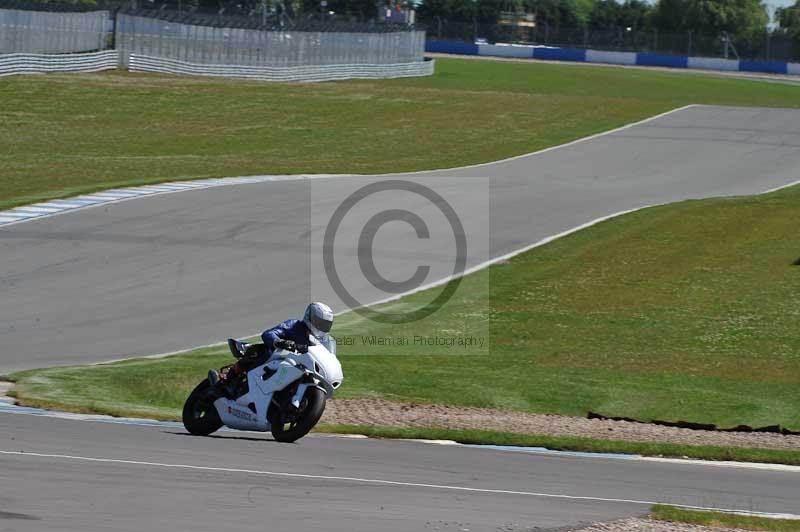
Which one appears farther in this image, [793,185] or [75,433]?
[793,185]

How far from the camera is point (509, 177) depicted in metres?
40.3

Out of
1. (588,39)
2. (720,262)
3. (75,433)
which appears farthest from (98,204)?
(588,39)

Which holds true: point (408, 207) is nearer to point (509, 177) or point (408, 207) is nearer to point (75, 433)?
point (509, 177)

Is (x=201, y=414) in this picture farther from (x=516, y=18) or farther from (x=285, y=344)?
(x=516, y=18)

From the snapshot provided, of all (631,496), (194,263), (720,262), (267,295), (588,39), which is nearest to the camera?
(631,496)

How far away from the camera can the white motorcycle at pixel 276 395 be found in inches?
490

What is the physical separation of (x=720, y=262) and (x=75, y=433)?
18938 mm

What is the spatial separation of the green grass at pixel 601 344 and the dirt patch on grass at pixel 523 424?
2.39 ft

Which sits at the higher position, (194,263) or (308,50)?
(308,50)

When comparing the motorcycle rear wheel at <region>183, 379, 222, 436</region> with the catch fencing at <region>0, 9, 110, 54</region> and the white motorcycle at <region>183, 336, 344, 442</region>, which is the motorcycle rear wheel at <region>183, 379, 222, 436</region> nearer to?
the white motorcycle at <region>183, 336, 344, 442</region>

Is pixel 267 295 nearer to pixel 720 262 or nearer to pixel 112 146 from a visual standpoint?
pixel 720 262

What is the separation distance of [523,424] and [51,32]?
1881 inches

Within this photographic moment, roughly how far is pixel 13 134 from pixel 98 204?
15204 mm

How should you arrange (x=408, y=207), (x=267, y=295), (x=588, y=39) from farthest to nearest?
(x=588, y=39) → (x=408, y=207) → (x=267, y=295)
